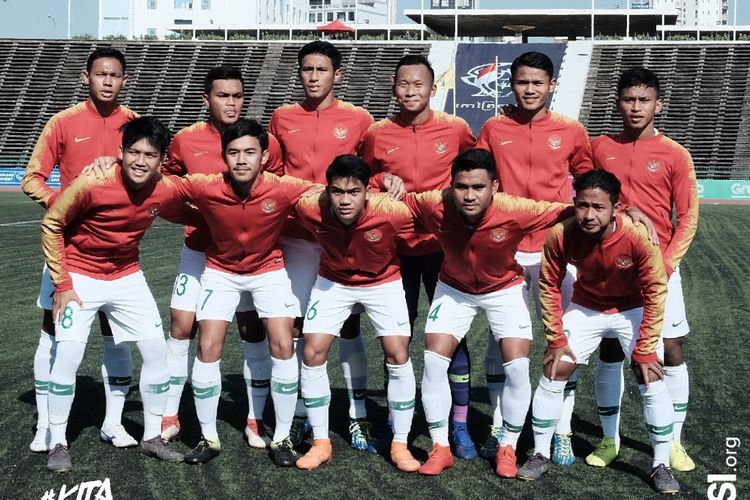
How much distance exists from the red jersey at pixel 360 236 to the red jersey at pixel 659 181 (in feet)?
4.47

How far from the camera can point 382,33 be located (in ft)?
157

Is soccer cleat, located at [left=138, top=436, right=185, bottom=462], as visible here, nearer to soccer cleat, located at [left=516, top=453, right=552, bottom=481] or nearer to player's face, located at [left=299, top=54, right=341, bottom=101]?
soccer cleat, located at [left=516, top=453, right=552, bottom=481]

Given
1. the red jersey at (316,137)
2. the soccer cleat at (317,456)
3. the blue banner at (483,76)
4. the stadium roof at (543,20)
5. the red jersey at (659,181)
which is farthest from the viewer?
the stadium roof at (543,20)

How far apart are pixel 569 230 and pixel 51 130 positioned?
331 cm

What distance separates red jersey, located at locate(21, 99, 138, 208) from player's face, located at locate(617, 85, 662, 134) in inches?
125

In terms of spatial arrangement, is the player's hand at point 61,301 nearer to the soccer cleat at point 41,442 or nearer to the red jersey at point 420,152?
the soccer cleat at point 41,442

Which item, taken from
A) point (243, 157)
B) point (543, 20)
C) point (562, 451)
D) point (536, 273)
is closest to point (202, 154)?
point (243, 157)

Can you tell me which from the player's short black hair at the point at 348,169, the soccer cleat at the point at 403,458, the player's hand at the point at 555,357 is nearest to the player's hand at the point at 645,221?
the player's hand at the point at 555,357

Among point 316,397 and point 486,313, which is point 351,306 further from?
point 486,313

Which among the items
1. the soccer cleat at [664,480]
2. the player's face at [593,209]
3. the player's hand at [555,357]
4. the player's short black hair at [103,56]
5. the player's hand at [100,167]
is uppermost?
the player's short black hair at [103,56]

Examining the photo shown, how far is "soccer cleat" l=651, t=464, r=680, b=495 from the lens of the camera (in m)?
5.11

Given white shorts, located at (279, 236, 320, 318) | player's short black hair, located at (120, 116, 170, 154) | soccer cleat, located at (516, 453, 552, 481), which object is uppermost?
player's short black hair, located at (120, 116, 170, 154)

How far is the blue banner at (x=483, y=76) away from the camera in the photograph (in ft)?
134

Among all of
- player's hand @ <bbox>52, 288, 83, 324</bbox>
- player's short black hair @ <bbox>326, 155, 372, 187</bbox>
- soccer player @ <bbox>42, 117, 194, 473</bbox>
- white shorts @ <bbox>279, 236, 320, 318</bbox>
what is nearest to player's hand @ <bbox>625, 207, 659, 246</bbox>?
player's short black hair @ <bbox>326, 155, 372, 187</bbox>
